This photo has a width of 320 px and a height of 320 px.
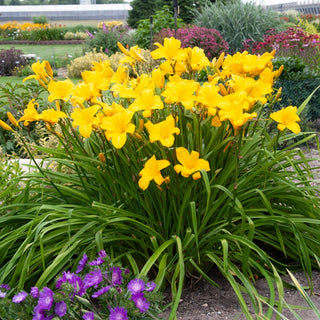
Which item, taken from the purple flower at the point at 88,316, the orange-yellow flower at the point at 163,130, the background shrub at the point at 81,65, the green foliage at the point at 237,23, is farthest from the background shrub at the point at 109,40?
the purple flower at the point at 88,316

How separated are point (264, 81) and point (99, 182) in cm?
98

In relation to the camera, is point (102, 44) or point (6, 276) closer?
point (6, 276)

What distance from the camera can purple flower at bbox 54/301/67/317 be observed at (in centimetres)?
159

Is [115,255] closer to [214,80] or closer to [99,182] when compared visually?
[99,182]

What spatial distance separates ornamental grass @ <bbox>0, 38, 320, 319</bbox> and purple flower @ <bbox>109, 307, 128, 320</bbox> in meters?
0.31

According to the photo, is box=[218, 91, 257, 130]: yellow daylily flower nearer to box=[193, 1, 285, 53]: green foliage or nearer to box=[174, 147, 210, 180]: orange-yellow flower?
box=[174, 147, 210, 180]: orange-yellow flower

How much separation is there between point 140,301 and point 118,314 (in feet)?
0.32

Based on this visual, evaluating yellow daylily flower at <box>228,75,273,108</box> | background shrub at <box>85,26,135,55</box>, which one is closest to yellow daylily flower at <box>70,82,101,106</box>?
yellow daylily flower at <box>228,75,273,108</box>

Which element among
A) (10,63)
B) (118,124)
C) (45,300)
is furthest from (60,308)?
(10,63)

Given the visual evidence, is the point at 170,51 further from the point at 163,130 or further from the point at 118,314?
the point at 118,314

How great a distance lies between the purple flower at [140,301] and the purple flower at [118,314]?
6 cm

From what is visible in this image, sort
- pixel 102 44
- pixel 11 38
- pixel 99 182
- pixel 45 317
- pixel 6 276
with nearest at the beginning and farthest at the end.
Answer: pixel 45 317 < pixel 6 276 < pixel 99 182 < pixel 102 44 < pixel 11 38

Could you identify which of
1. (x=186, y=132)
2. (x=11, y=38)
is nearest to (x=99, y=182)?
(x=186, y=132)

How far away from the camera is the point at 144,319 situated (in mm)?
1702
